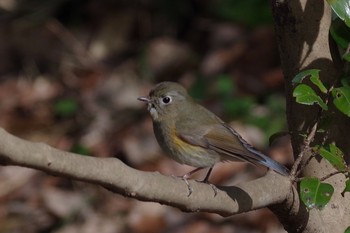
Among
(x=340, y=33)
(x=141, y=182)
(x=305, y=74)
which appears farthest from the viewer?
(x=340, y=33)

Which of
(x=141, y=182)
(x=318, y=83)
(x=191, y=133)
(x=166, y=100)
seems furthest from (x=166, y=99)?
(x=141, y=182)

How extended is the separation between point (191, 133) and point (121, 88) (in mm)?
3603

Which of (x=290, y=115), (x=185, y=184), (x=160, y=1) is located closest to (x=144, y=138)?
(x=160, y=1)

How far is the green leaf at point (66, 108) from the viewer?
7031 mm

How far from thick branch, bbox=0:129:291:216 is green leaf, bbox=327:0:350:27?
1.60ft

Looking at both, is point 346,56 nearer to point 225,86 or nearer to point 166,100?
point 166,100

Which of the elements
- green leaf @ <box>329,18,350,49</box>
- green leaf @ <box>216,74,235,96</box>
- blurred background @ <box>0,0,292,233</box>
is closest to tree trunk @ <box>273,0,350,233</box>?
green leaf @ <box>329,18,350,49</box>

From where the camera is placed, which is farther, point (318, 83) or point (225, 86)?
point (225, 86)

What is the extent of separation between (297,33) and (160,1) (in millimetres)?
4899

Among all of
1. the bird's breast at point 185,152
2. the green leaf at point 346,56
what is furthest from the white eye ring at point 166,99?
the green leaf at point 346,56

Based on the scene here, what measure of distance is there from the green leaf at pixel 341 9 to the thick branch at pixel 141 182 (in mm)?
488

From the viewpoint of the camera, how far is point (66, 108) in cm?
705

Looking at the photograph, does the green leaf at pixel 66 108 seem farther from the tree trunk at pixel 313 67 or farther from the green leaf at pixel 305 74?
the green leaf at pixel 305 74

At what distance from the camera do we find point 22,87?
7.71 m
